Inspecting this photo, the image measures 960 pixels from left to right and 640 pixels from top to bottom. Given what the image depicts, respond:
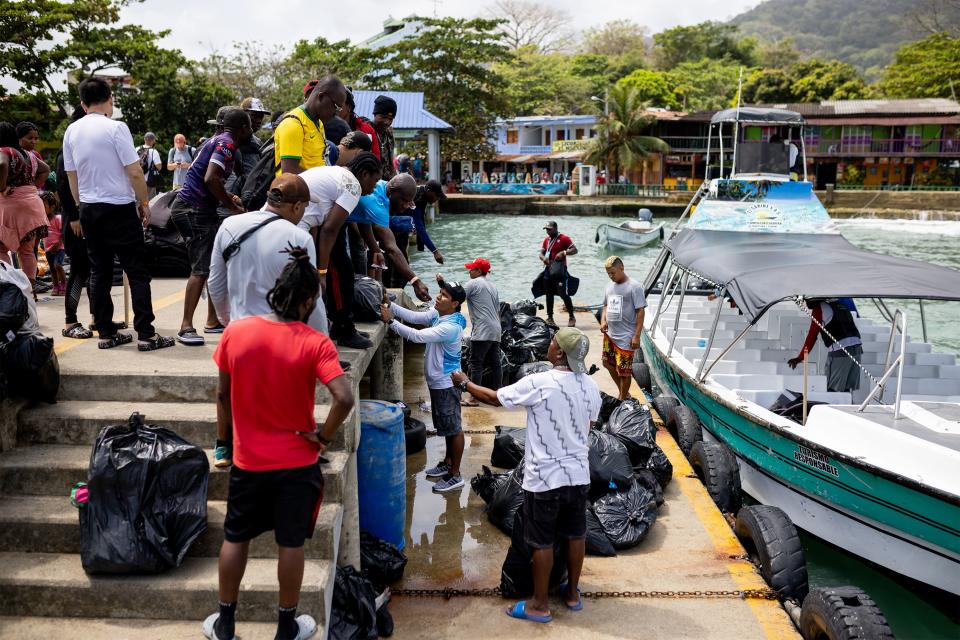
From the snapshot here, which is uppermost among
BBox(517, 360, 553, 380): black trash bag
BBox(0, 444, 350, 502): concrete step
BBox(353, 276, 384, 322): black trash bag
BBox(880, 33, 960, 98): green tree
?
BBox(880, 33, 960, 98): green tree

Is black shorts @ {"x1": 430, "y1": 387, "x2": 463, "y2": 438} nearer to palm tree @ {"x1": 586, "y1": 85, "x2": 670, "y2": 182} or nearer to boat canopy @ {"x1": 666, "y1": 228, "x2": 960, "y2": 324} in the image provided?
boat canopy @ {"x1": 666, "y1": 228, "x2": 960, "y2": 324}

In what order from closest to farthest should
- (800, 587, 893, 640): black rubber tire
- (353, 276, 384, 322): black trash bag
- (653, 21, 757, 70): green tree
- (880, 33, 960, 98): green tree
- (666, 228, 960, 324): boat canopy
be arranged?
(800, 587, 893, 640): black rubber tire
(353, 276, 384, 322): black trash bag
(666, 228, 960, 324): boat canopy
(880, 33, 960, 98): green tree
(653, 21, 757, 70): green tree

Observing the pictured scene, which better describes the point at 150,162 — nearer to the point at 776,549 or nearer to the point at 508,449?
the point at 508,449

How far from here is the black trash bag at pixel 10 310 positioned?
4262 mm

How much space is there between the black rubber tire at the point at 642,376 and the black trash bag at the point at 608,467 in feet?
16.4

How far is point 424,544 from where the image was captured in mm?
5449

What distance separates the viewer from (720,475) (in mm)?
6805

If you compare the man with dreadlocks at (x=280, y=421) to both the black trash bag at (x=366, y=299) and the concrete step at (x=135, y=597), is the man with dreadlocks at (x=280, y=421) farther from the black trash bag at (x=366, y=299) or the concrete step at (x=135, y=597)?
the black trash bag at (x=366, y=299)

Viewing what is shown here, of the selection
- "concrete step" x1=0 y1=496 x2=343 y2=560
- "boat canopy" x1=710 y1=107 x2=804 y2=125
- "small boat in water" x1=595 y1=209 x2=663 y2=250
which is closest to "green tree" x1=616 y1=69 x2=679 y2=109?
"small boat in water" x1=595 y1=209 x2=663 y2=250

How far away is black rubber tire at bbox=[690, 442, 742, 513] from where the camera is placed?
6.73m

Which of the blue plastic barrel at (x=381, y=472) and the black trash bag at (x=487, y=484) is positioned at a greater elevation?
the blue plastic barrel at (x=381, y=472)

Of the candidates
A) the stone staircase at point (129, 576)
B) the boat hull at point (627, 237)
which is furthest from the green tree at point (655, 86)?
the stone staircase at point (129, 576)

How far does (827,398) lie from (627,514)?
2.94 metres

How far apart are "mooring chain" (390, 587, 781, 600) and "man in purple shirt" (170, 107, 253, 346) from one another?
223cm
